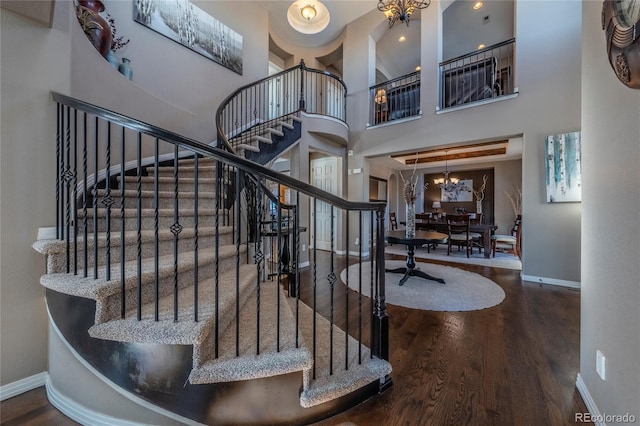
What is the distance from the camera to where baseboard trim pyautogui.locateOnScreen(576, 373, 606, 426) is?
118 centimetres

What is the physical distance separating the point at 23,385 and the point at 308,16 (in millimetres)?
6922

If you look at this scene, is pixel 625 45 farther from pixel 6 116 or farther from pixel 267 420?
pixel 6 116

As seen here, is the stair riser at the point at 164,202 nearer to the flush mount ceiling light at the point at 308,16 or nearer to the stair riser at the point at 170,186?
the stair riser at the point at 170,186

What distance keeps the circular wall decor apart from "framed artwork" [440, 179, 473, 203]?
25.7 feet

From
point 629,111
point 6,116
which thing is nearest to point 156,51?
point 6,116

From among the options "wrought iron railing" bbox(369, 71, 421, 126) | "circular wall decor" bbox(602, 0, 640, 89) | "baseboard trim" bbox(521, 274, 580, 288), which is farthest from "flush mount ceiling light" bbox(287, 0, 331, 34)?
"baseboard trim" bbox(521, 274, 580, 288)

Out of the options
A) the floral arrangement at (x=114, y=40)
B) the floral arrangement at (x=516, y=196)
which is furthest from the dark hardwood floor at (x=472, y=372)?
the floral arrangement at (x=516, y=196)

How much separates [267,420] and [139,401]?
2.04ft

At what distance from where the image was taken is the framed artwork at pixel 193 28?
3.37 m

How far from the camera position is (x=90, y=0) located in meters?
2.67

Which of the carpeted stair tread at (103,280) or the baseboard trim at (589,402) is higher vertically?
the carpeted stair tread at (103,280)

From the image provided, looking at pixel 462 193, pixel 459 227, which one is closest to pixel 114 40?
pixel 459 227

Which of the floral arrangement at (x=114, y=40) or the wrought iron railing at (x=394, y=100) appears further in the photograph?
the wrought iron railing at (x=394, y=100)

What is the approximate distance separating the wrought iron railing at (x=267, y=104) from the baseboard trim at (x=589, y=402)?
3777 mm
